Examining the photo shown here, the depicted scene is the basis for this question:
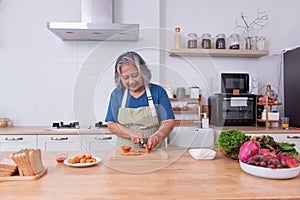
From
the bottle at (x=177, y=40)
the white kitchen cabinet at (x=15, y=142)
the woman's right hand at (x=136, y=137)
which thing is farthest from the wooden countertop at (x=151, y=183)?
the bottle at (x=177, y=40)

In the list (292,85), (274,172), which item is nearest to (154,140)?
(274,172)

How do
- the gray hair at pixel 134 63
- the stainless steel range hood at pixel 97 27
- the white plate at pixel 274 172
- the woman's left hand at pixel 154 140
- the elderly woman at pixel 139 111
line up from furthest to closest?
the stainless steel range hood at pixel 97 27, the elderly woman at pixel 139 111, the gray hair at pixel 134 63, the woman's left hand at pixel 154 140, the white plate at pixel 274 172

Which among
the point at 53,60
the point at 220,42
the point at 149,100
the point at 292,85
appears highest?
the point at 220,42

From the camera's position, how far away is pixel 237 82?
3057 millimetres

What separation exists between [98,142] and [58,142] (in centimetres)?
38

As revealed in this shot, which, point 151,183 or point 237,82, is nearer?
point 151,183

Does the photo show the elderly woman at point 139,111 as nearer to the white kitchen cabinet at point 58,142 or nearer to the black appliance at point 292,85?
the white kitchen cabinet at point 58,142

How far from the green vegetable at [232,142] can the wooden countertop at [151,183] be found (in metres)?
0.07

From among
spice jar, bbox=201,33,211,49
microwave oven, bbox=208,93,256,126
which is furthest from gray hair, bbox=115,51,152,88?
spice jar, bbox=201,33,211,49

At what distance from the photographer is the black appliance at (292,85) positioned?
3.03m

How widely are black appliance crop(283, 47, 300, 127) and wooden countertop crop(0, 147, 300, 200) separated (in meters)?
2.05

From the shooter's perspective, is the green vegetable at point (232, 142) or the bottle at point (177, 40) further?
the bottle at point (177, 40)

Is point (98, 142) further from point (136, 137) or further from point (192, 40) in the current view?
point (192, 40)

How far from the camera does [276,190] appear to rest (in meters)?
1.02
